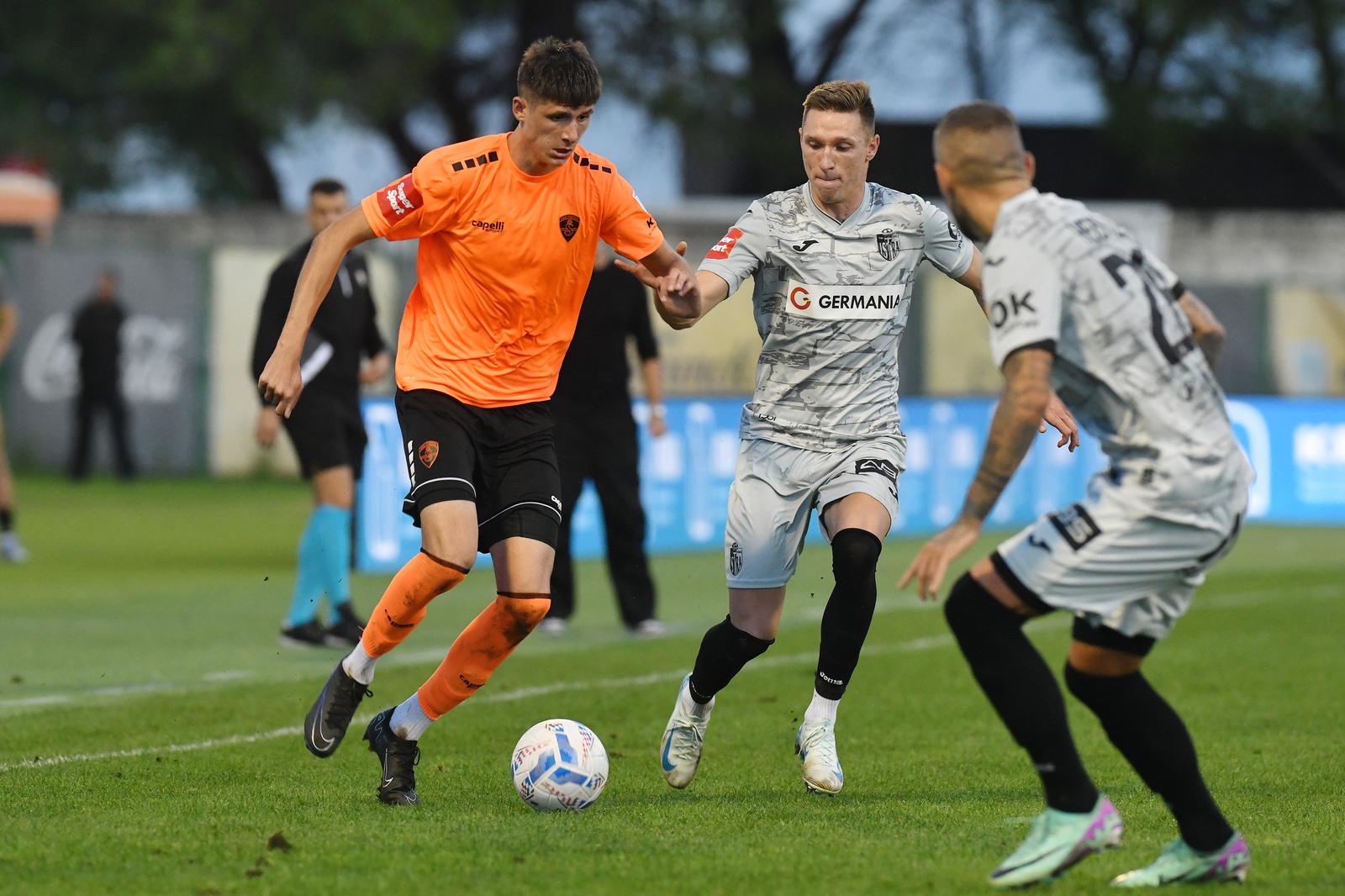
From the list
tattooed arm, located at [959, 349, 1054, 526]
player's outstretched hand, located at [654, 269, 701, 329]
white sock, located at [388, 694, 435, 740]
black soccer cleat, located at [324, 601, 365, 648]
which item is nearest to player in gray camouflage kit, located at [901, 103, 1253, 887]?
tattooed arm, located at [959, 349, 1054, 526]

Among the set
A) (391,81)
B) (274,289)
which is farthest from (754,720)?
(391,81)

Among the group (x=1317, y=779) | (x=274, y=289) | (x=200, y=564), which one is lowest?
(x=200, y=564)

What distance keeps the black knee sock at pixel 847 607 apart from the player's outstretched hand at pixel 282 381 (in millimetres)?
1863

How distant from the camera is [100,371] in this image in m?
23.8

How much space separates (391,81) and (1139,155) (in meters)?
12.3

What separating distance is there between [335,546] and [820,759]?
14.8 feet

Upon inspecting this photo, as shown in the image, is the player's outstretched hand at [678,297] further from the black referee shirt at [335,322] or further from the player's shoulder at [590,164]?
the black referee shirt at [335,322]

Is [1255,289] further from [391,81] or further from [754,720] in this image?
[754,720]

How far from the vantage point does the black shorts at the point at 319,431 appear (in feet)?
34.8

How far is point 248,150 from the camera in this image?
32.3 metres

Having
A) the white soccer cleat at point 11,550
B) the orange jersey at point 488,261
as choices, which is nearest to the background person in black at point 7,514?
the white soccer cleat at point 11,550

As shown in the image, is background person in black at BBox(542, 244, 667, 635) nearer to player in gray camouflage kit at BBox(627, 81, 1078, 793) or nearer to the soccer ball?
player in gray camouflage kit at BBox(627, 81, 1078, 793)

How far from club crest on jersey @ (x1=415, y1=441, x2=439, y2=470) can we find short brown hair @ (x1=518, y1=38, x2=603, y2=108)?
1.14 metres

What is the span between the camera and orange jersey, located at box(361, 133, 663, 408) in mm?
6539
